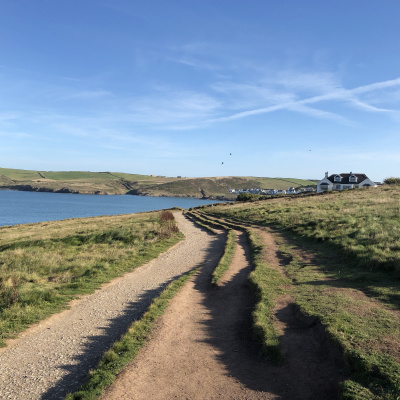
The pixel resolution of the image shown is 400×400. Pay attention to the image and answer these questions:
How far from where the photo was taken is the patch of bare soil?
6.72 m

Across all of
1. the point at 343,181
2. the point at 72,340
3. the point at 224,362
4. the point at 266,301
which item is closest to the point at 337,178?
the point at 343,181

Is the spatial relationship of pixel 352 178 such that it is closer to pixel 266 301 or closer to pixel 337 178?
pixel 337 178

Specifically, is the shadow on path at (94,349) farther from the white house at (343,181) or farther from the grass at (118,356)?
the white house at (343,181)

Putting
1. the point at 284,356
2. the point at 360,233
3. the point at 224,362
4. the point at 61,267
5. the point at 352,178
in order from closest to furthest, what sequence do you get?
the point at 284,356 → the point at 224,362 → the point at 61,267 → the point at 360,233 → the point at 352,178

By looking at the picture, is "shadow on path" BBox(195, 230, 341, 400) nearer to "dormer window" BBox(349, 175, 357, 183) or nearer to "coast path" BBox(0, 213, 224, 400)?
"coast path" BBox(0, 213, 224, 400)

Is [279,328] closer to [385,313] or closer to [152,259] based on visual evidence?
[385,313]

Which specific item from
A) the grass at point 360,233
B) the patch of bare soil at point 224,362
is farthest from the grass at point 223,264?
the grass at point 360,233

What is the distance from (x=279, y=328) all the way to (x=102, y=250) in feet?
56.7

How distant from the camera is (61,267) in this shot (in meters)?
18.8

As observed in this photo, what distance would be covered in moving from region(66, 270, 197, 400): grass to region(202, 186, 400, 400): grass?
130 inches

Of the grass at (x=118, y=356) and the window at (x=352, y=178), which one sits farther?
the window at (x=352, y=178)

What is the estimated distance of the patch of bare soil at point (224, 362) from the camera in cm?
672

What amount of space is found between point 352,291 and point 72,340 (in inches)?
378

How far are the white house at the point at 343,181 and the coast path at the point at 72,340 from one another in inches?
3341
